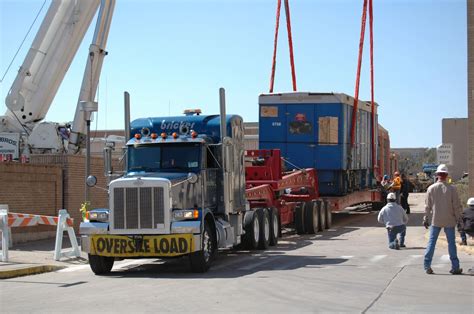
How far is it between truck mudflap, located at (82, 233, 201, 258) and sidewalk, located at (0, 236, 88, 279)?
1509mm

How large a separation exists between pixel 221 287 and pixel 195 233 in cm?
215

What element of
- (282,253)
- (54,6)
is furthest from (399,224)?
(54,6)

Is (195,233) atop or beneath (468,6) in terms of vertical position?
beneath

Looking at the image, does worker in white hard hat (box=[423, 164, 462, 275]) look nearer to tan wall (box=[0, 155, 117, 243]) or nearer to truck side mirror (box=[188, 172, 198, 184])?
truck side mirror (box=[188, 172, 198, 184])

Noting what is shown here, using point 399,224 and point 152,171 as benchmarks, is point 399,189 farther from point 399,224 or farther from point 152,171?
point 152,171

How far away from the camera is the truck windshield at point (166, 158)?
1534 centimetres

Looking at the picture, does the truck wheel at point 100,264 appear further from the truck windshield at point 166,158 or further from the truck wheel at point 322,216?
the truck wheel at point 322,216

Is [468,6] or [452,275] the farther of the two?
[468,6]

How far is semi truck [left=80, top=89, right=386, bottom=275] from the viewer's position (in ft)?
46.2

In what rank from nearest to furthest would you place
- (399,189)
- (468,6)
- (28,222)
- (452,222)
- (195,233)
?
(452,222), (195,233), (28,222), (468,6), (399,189)

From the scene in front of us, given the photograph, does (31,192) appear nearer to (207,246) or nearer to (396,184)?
(207,246)

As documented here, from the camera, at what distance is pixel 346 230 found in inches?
1001

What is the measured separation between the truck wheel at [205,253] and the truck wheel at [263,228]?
4191mm

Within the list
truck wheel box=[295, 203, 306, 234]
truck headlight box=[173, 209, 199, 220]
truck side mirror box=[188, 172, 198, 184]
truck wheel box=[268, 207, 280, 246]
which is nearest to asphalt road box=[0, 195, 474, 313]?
truck headlight box=[173, 209, 199, 220]
